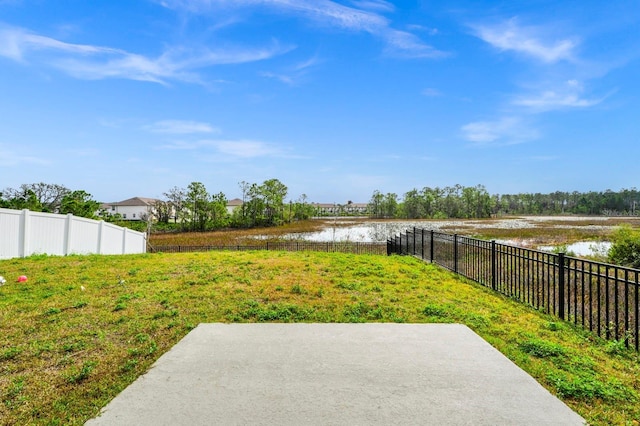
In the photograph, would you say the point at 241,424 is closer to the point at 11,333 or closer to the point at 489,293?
the point at 11,333

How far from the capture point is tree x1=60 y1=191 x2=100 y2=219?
938 inches

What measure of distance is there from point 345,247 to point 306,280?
12521mm

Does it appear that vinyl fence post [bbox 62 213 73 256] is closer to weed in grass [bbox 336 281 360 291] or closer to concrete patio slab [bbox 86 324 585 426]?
weed in grass [bbox 336 281 360 291]

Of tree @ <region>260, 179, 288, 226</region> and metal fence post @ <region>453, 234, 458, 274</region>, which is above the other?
tree @ <region>260, 179, 288, 226</region>

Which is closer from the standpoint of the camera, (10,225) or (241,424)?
(241,424)

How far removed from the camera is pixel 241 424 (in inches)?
88.8

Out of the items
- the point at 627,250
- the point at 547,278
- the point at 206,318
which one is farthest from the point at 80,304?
the point at 627,250

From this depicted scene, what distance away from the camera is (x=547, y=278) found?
21.3 ft

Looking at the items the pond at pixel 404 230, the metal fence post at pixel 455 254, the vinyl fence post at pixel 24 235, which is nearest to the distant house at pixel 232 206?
the pond at pixel 404 230

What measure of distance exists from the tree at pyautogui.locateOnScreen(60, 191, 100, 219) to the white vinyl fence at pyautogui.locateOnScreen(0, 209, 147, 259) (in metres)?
10.9

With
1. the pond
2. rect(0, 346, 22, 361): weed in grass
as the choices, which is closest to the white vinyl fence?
rect(0, 346, 22, 361): weed in grass

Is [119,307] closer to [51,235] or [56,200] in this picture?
[51,235]

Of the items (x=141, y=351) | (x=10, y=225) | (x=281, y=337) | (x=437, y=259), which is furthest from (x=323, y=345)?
(x=10, y=225)

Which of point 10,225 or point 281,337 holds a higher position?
point 10,225
